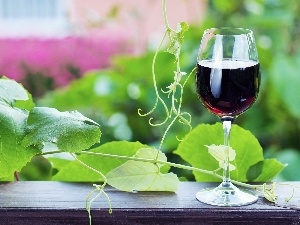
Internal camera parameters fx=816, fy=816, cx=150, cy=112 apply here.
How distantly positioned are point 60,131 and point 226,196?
204 mm

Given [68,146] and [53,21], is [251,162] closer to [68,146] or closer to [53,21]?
[68,146]

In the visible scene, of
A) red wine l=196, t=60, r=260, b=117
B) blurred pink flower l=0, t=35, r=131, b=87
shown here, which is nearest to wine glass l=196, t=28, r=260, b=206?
red wine l=196, t=60, r=260, b=117

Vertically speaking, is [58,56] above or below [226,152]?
below

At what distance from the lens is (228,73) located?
104cm

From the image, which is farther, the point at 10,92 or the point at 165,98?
the point at 165,98

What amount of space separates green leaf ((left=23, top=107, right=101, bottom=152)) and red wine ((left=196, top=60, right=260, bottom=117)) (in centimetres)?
19

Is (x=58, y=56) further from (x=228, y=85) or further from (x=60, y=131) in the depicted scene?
(x=60, y=131)

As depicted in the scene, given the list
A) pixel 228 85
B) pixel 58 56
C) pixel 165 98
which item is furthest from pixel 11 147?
pixel 58 56

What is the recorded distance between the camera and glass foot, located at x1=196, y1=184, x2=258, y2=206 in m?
0.91

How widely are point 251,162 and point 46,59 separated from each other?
8.80 feet

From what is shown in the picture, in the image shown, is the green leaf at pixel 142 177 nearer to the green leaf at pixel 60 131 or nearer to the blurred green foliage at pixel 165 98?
the green leaf at pixel 60 131

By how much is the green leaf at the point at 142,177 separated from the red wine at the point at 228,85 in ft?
0.43

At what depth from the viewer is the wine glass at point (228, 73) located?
3.39ft

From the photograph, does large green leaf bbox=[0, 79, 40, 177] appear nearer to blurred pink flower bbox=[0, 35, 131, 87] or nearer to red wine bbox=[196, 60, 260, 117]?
red wine bbox=[196, 60, 260, 117]
